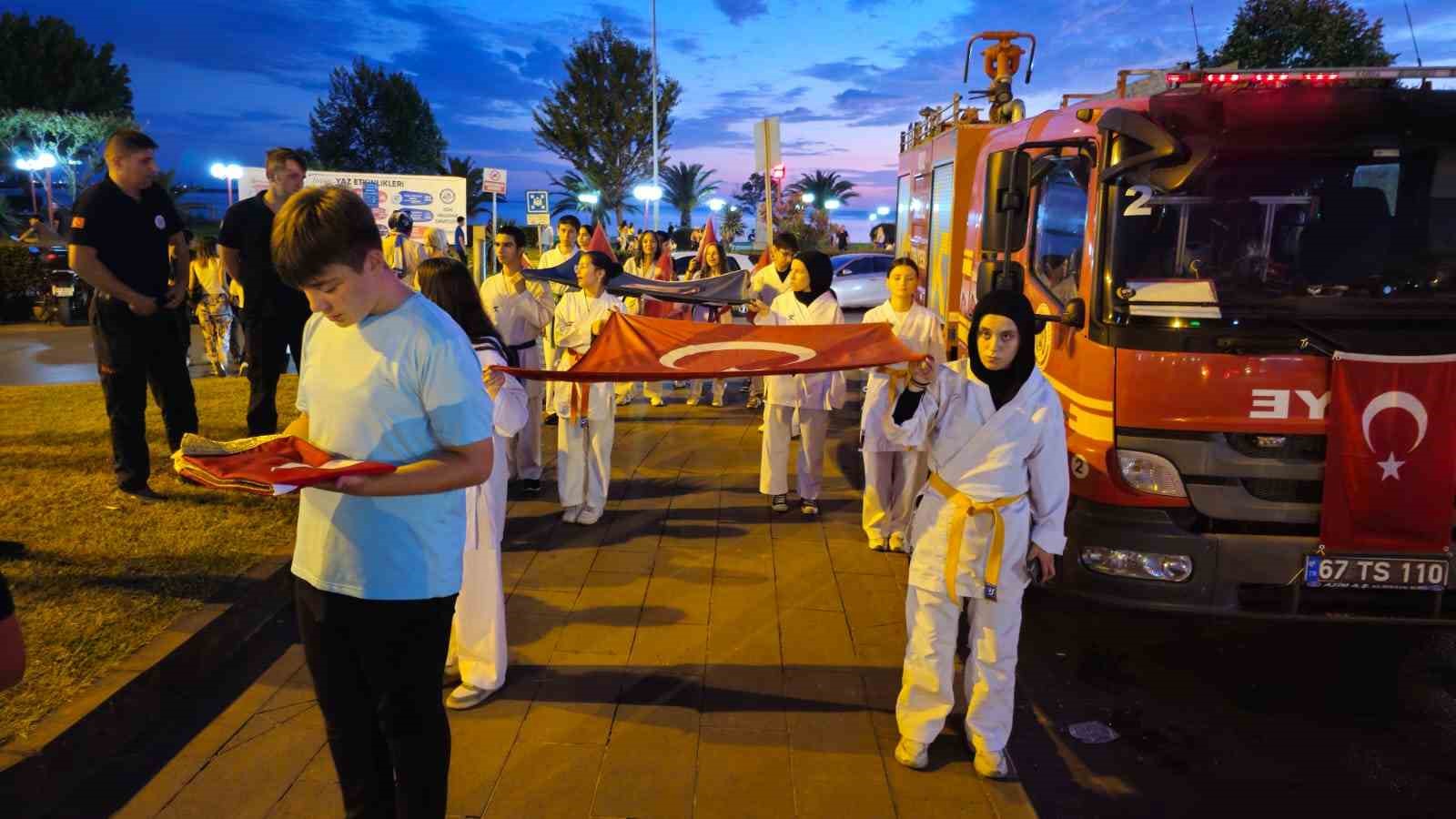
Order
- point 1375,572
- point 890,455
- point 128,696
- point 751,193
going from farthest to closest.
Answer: point 751,193 < point 890,455 < point 1375,572 < point 128,696

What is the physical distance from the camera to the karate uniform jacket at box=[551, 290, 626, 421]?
7031 millimetres

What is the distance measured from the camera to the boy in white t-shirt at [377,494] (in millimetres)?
2408

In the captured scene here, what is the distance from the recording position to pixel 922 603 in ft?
12.3

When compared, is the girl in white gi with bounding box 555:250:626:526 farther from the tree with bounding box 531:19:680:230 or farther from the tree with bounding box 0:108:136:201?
the tree with bounding box 0:108:136:201

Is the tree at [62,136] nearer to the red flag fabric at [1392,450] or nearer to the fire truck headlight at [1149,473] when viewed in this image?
the fire truck headlight at [1149,473]

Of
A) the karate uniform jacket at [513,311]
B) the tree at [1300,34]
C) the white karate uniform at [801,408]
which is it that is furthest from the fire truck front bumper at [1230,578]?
the tree at [1300,34]

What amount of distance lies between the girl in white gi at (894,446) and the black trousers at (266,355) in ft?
13.6

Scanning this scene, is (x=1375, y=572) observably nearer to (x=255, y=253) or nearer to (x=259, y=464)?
(x=259, y=464)

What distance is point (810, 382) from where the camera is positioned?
7.15 meters

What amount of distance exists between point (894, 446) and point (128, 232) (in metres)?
5.27

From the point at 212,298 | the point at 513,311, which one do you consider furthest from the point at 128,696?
the point at 212,298

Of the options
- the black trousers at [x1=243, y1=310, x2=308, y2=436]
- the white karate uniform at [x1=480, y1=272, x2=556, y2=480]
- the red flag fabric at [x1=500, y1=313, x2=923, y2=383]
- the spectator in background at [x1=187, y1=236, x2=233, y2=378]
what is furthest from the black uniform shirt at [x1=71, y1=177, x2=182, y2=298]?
the spectator in background at [x1=187, y1=236, x2=233, y2=378]

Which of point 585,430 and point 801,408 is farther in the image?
point 801,408

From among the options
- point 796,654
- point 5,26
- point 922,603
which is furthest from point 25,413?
point 5,26
